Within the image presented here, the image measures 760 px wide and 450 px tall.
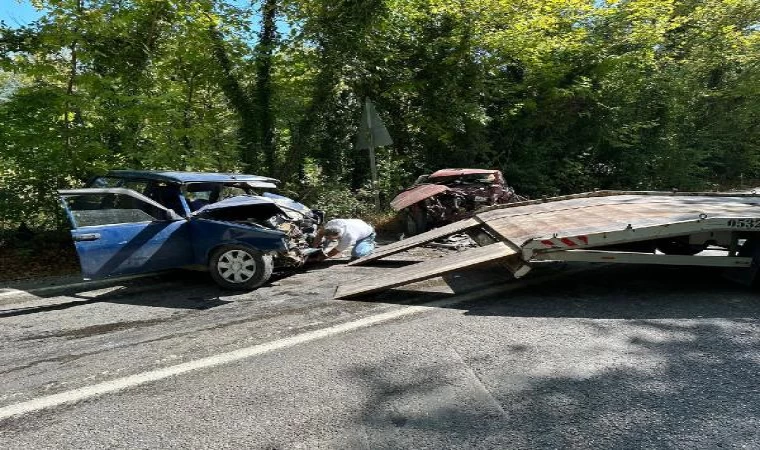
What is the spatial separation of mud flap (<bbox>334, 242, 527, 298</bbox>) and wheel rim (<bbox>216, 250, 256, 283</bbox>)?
3.80ft

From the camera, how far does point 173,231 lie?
5.78 metres

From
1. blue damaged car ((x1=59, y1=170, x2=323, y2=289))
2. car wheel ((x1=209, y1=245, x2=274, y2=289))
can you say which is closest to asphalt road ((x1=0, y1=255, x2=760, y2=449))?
car wheel ((x1=209, y1=245, x2=274, y2=289))

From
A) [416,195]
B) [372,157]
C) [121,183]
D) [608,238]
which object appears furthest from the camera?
[372,157]

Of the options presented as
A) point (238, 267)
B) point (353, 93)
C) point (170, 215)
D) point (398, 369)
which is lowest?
point (398, 369)

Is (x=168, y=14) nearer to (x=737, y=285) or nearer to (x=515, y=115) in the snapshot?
(x=515, y=115)

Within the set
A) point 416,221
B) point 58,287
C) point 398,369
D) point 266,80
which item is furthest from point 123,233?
point 266,80

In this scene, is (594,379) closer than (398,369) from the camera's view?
Yes

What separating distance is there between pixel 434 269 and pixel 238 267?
2.41 m

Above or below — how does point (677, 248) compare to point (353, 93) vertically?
below

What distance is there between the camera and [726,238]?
5113 mm

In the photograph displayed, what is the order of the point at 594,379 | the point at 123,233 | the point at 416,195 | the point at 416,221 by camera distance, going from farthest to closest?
the point at 416,221 < the point at 416,195 < the point at 123,233 < the point at 594,379

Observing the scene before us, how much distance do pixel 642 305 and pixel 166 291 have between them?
17.9ft

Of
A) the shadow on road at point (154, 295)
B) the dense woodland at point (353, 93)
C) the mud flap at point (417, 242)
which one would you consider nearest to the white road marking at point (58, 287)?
the shadow on road at point (154, 295)

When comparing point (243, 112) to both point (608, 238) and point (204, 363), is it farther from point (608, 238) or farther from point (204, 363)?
point (608, 238)
